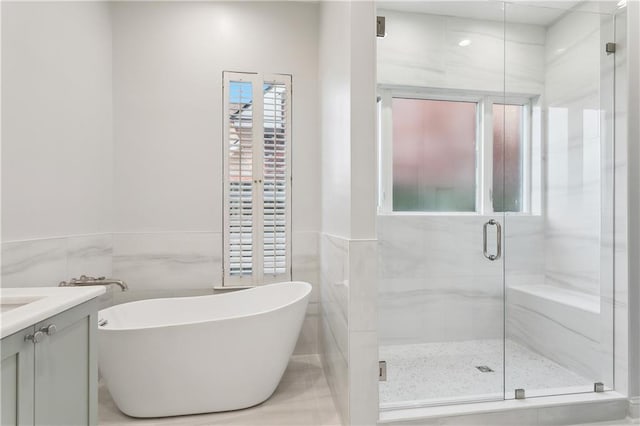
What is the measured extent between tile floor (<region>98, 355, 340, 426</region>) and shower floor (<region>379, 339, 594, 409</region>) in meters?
0.40

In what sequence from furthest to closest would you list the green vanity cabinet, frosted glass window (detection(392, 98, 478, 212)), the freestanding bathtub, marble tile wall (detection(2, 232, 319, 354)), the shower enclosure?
frosted glass window (detection(392, 98, 478, 212)) → marble tile wall (detection(2, 232, 319, 354)) → the shower enclosure → the freestanding bathtub → the green vanity cabinet

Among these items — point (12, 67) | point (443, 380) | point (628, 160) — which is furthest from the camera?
point (443, 380)

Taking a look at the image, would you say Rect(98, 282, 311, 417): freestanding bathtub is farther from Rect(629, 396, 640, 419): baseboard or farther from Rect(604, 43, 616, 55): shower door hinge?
Rect(604, 43, 616, 55): shower door hinge

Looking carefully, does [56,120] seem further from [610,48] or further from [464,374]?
[610,48]

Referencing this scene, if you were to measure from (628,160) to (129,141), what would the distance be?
331cm

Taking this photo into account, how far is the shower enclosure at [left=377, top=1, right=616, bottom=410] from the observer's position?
2.35 meters

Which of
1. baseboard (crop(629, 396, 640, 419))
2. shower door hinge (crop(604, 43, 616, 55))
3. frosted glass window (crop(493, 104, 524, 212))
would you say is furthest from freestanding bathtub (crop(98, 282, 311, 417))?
shower door hinge (crop(604, 43, 616, 55))

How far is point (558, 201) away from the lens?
262 cm

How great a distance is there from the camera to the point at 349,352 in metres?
1.73

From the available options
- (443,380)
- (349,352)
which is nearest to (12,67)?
(349,352)

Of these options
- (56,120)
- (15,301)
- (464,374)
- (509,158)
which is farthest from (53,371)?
(509,158)

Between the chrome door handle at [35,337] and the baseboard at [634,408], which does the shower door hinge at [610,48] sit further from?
the chrome door handle at [35,337]

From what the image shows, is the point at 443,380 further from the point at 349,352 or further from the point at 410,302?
the point at 349,352

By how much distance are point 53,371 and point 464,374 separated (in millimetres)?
2283
